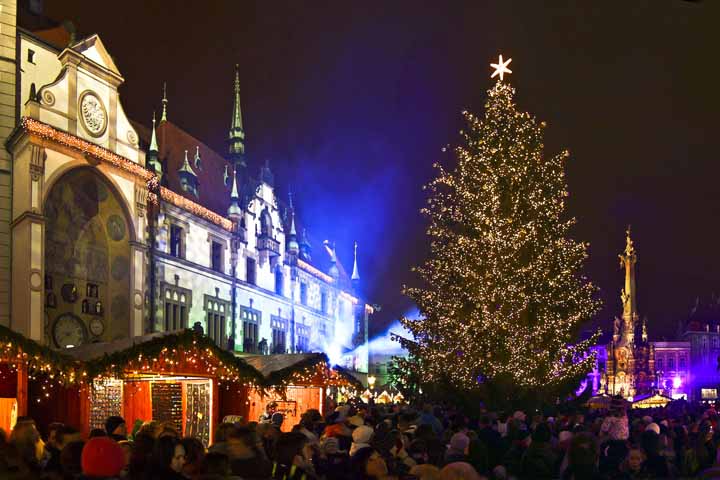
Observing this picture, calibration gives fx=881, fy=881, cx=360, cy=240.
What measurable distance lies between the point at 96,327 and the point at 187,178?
1383 cm

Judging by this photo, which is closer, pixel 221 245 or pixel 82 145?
pixel 82 145

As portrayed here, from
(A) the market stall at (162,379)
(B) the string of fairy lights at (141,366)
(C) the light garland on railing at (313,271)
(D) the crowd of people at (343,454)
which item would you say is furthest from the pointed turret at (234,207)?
(D) the crowd of people at (343,454)

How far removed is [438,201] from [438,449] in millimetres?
16954

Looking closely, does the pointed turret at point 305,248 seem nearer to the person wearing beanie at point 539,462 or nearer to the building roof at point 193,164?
the building roof at point 193,164

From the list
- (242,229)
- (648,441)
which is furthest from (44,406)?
(242,229)

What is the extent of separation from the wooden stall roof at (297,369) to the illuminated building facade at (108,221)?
396 inches

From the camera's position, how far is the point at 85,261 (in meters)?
33.1

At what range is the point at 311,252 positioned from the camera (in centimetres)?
6812

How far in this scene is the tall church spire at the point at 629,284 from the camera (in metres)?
88.0

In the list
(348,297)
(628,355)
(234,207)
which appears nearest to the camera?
(234,207)

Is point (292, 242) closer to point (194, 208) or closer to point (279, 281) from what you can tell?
point (279, 281)

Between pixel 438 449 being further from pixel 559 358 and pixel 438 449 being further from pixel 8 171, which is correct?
pixel 8 171

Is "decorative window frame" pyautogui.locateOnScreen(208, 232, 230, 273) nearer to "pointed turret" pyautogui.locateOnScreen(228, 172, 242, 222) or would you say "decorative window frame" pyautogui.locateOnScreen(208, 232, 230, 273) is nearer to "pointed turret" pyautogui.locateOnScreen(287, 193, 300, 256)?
"pointed turret" pyautogui.locateOnScreen(228, 172, 242, 222)

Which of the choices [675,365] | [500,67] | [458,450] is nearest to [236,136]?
[500,67]
